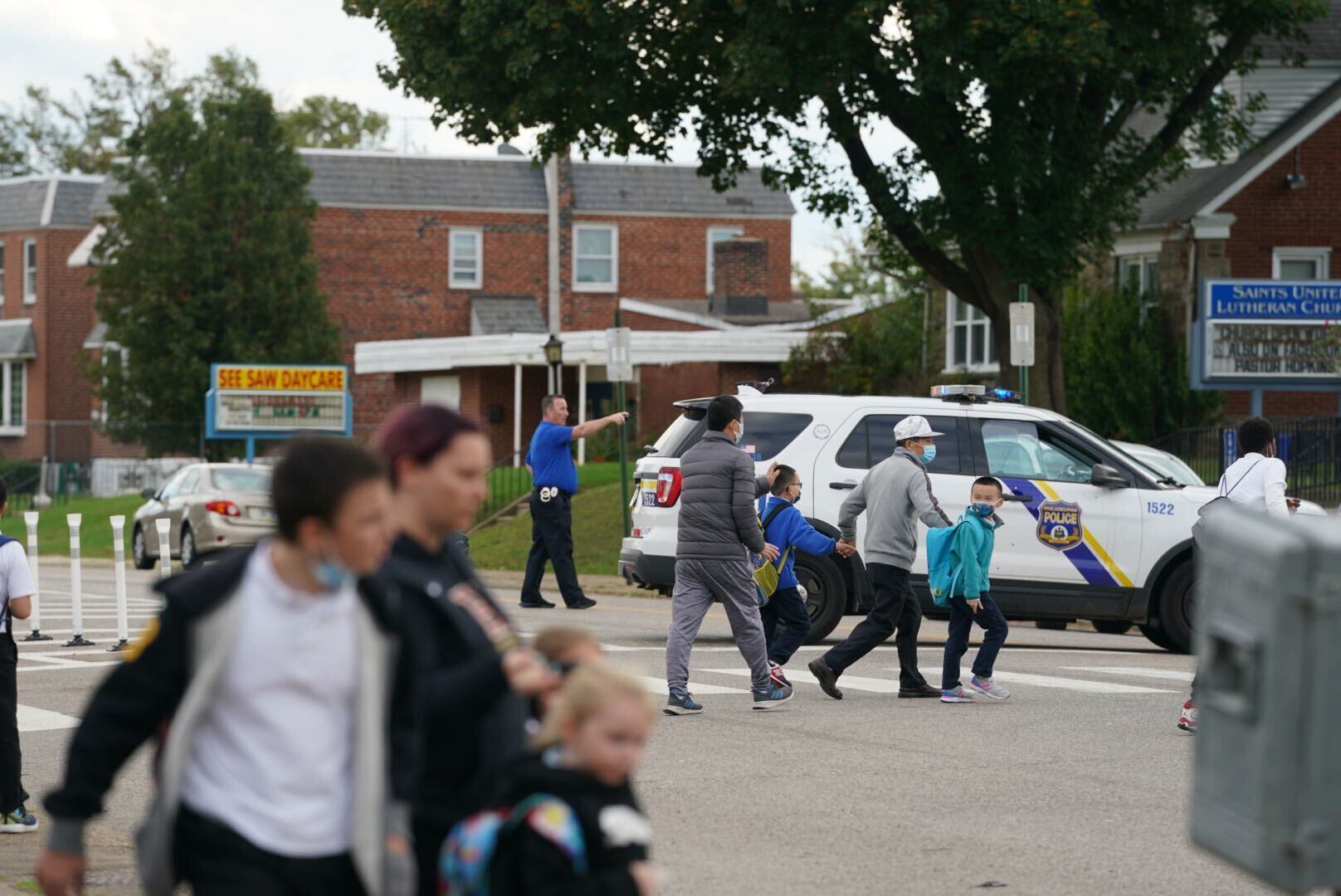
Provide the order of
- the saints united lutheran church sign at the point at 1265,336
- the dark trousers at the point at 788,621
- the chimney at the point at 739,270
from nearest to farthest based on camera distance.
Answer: the dark trousers at the point at 788,621 < the saints united lutheran church sign at the point at 1265,336 < the chimney at the point at 739,270

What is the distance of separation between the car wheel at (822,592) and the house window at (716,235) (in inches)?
1446

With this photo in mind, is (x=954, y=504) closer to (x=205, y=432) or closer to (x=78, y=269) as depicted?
(x=205, y=432)

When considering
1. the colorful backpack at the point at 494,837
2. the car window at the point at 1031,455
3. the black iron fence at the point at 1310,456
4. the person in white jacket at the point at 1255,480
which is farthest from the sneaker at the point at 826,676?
the black iron fence at the point at 1310,456

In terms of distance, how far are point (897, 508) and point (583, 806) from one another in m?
9.04

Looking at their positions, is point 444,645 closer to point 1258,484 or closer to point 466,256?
point 1258,484

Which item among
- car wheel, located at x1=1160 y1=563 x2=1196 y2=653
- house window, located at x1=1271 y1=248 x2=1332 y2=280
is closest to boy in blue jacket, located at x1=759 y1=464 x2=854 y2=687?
car wheel, located at x1=1160 y1=563 x2=1196 y2=653

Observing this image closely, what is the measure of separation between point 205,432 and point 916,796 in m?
30.9

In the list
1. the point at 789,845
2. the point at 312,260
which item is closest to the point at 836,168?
the point at 312,260

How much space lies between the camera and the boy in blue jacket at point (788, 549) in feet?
41.9

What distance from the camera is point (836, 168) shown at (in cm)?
2847

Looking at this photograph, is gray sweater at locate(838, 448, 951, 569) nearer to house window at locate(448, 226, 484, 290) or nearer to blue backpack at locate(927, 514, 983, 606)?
blue backpack at locate(927, 514, 983, 606)

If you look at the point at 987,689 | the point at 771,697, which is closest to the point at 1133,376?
the point at 987,689

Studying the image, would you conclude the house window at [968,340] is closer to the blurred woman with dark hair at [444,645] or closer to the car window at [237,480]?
the car window at [237,480]

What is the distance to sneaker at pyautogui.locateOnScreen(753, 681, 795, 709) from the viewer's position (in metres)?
12.1
